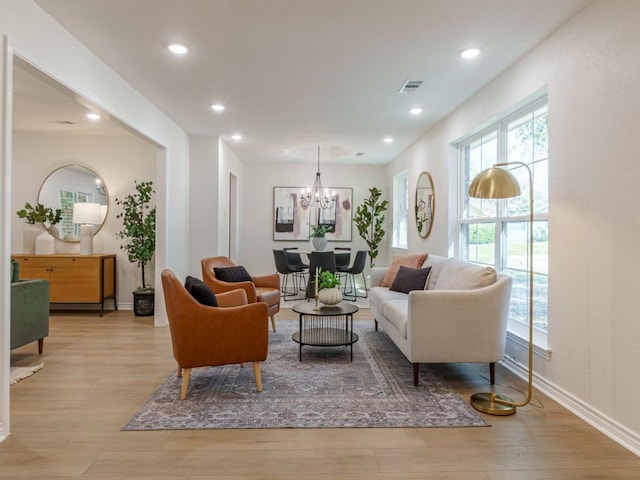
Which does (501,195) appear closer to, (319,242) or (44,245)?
(319,242)

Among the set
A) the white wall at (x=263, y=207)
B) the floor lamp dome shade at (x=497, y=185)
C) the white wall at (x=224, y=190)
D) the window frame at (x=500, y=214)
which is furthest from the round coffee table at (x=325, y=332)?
the white wall at (x=263, y=207)

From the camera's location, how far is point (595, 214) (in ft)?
8.00

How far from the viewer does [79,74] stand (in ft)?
9.83

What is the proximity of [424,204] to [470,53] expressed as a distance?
2.75 m

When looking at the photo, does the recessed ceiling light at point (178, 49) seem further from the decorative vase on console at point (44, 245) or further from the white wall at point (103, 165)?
the decorative vase on console at point (44, 245)

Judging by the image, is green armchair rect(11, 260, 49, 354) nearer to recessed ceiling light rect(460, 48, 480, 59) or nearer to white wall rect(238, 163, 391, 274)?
recessed ceiling light rect(460, 48, 480, 59)

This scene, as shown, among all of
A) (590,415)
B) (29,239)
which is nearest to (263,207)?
(29,239)

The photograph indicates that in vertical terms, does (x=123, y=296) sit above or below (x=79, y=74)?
below

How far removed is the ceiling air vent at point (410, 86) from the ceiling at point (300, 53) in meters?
0.06

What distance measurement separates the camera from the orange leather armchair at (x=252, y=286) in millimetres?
4230

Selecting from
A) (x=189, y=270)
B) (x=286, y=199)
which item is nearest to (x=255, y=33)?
(x=189, y=270)

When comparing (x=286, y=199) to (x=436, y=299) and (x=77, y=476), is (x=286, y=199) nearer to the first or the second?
(x=436, y=299)

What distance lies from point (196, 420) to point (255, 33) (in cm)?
267

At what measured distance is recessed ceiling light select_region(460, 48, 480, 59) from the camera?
10.1 feet
